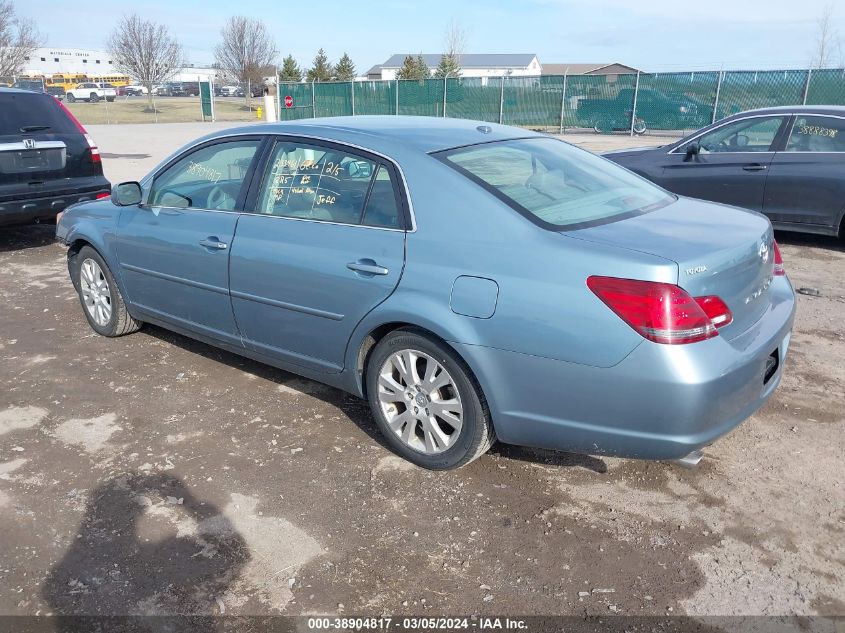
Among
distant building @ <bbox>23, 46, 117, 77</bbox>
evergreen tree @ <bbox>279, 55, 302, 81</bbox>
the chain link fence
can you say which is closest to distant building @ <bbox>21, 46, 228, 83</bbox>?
distant building @ <bbox>23, 46, 117, 77</bbox>

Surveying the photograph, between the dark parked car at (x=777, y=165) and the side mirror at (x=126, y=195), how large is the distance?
6.09 m

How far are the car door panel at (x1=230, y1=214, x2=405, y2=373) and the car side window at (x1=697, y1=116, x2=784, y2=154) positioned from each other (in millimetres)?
6121

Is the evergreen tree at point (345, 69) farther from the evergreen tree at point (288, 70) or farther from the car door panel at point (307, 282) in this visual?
the car door panel at point (307, 282)

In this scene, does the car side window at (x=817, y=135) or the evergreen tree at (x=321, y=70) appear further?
the evergreen tree at (x=321, y=70)

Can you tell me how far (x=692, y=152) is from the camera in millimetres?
8156

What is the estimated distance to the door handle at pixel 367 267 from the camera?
3.38 meters

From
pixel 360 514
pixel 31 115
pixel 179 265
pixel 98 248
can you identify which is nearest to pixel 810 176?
pixel 179 265

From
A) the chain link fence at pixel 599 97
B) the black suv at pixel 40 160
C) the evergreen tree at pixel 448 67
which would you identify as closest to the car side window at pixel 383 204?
the black suv at pixel 40 160

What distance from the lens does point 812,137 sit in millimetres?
7688

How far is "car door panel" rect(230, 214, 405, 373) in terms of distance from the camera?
3428 mm

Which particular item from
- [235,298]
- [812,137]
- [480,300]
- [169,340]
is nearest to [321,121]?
[235,298]

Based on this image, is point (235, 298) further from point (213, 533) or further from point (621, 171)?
point (621, 171)

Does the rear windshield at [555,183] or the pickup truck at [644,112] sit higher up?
the pickup truck at [644,112]

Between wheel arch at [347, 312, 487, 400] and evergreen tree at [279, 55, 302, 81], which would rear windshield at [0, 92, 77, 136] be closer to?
wheel arch at [347, 312, 487, 400]
